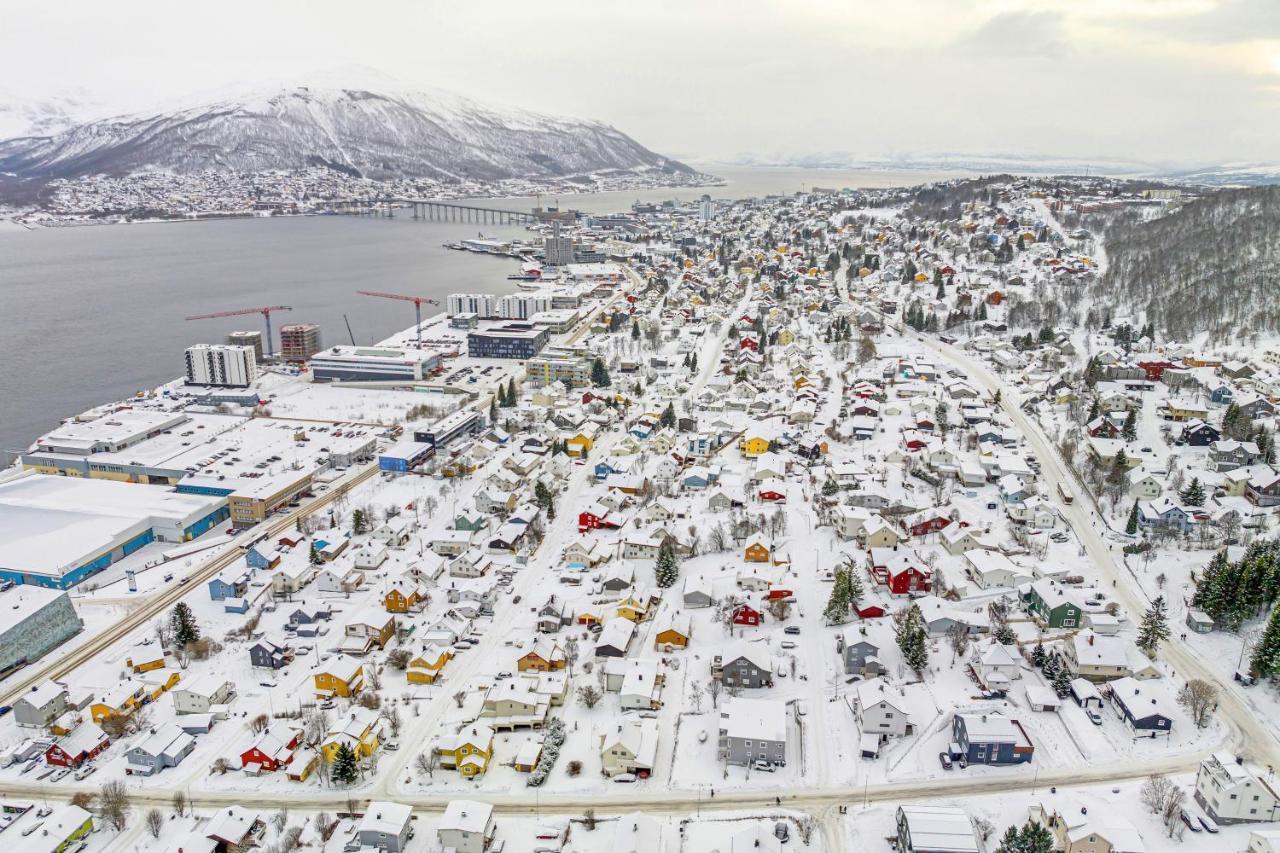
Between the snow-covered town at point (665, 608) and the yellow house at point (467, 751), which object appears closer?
the snow-covered town at point (665, 608)

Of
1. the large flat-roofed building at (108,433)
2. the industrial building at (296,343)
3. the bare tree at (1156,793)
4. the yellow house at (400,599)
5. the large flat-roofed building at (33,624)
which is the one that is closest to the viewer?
the bare tree at (1156,793)

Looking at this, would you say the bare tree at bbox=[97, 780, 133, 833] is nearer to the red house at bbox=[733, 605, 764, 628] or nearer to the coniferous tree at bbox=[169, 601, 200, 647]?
the coniferous tree at bbox=[169, 601, 200, 647]

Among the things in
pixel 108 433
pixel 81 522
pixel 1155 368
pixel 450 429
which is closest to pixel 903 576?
pixel 450 429

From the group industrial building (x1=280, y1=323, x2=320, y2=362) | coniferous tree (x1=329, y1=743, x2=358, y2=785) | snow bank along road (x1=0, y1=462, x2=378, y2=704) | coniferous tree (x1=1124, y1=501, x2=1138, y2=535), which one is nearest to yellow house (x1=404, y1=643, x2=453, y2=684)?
coniferous tree (x1=329, y1=743, x2=358, y2=785)

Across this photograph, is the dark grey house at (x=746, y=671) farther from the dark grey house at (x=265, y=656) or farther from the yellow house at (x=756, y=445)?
the yellow house at (x=756, y=445)

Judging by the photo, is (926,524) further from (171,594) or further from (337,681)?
(171,594)

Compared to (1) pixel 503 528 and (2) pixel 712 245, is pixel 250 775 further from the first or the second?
(2) pixel 712 245

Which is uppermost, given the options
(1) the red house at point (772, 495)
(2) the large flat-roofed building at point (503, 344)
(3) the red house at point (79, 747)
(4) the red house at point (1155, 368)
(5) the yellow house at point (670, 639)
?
(4) the red house at point (1155, 368)

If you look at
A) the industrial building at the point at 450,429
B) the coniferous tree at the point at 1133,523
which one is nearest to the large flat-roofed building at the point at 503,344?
the industrial building at the point at 450,429

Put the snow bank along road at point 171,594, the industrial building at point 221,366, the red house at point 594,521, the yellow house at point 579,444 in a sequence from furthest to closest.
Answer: the industrial building at point 221,366
the yellow house at point 579,444
the red house at point 594,521
the snow bank along road at point 171,594
